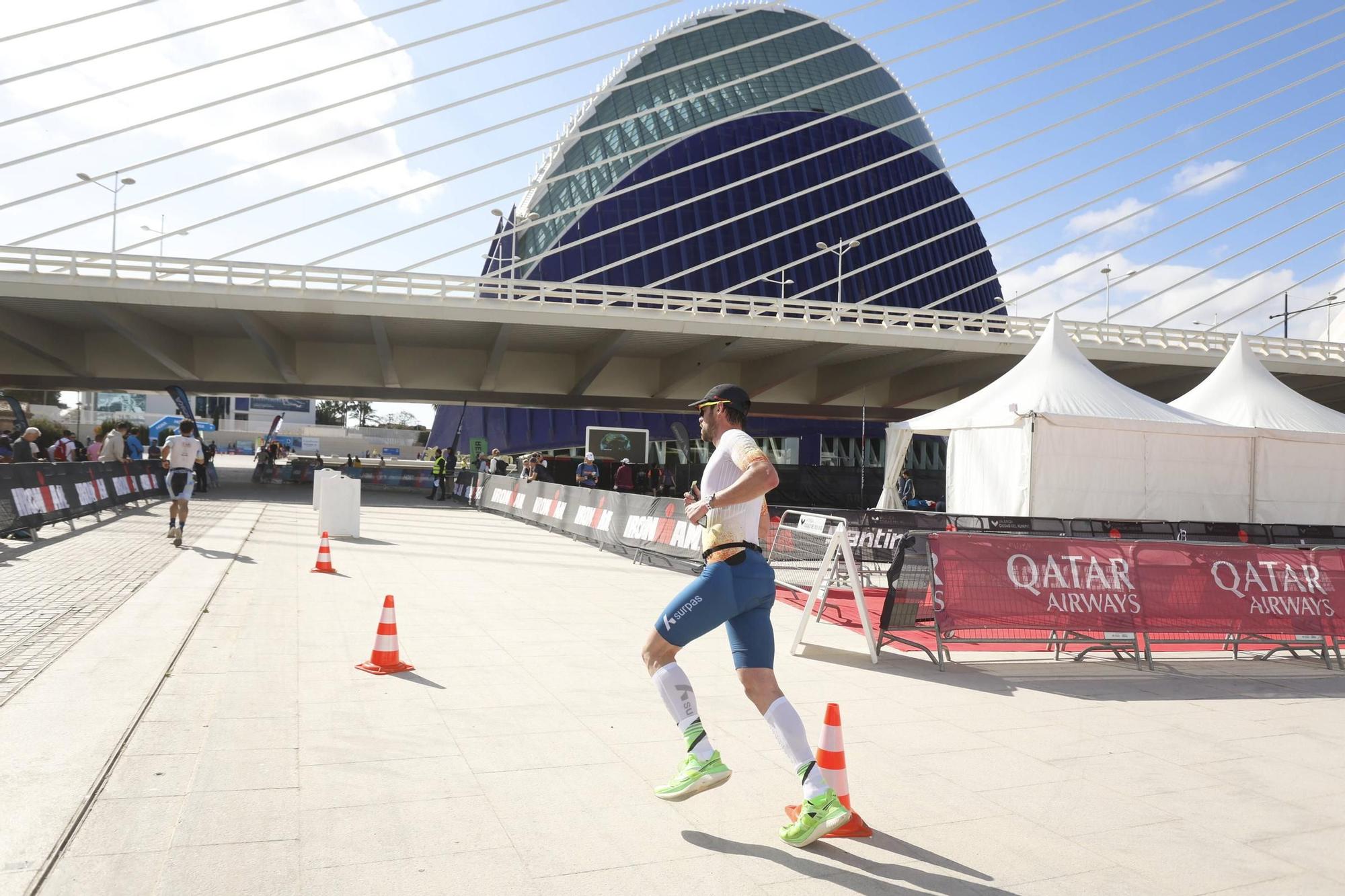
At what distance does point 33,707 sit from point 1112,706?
739 cm

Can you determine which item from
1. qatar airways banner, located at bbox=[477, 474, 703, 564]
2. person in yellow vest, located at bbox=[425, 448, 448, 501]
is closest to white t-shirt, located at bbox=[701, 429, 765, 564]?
qatar airways banner, located at bbox=[477, 474, 703, 564]

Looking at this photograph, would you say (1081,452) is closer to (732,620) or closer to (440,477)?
(732,620)

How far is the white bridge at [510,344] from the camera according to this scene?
2847 cm

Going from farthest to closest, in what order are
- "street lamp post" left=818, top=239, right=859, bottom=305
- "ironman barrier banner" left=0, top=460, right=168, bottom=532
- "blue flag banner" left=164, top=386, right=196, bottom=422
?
"street lamp post" left=818, top=239, right=859, bottom=305 → "blue flag banner" left=164, top=386, right=196, bottom=422 → "ironman barrier banner" left=0, top=460, right=168, bottom=532

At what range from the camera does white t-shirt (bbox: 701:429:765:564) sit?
421cm

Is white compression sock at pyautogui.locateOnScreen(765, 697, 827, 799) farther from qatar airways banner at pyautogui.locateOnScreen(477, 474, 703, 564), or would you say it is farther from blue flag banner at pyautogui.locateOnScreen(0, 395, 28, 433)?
blue flag banner at pyautogui.locateOnScreen(0, 395, 28, 433)

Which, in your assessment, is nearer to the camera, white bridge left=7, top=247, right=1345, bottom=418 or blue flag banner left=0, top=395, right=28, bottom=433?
blue flag banner left=0, top=395, right=28, bottom=433

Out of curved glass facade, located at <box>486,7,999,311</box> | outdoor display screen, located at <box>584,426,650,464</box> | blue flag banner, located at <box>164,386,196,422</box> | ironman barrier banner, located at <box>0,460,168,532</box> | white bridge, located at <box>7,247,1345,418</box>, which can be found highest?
curved glass facade, located at <box>486,7,999,311</box>

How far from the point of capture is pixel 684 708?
425 cm

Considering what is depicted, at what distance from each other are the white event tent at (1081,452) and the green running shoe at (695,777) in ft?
54.4

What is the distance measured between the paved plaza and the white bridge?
2126cm

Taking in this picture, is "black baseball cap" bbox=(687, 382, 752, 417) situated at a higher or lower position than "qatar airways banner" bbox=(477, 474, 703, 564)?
higher

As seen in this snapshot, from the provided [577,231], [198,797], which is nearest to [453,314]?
[198,797]


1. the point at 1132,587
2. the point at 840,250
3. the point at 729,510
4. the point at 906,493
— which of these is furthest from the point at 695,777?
the point at 840,250
